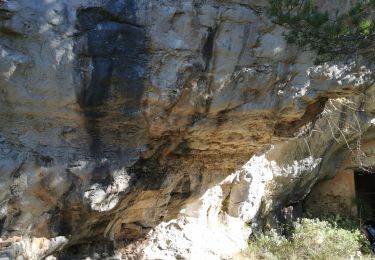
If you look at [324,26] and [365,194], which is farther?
[365,194]

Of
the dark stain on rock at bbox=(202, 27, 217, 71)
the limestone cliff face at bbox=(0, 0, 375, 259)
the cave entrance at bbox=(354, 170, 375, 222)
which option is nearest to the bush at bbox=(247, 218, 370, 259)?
the cave entrance at bbox=(354, 170, 375, 222)

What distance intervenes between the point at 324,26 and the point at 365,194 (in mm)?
7720

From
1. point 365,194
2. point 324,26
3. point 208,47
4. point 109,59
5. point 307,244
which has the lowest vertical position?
point 307,244

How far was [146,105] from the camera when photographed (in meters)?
3.95

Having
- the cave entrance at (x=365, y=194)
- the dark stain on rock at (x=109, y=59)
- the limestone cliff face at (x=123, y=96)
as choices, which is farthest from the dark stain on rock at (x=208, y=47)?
the cave entrance at (x=365, y=194)

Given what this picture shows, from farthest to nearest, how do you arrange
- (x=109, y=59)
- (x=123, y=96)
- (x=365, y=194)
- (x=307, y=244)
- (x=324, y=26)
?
(x=365, y=194) < (x=307, y=244) < (x=123, y=96) < (x=109, y=59) < (x=324, y=26)

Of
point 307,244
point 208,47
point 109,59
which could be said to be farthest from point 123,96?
point 307,244

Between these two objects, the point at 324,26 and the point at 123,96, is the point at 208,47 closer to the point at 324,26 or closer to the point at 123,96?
the point at 123,96

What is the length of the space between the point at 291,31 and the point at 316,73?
0.63m

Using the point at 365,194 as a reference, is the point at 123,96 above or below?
above

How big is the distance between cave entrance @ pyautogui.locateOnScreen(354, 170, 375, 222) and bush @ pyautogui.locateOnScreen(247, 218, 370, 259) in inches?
66.4

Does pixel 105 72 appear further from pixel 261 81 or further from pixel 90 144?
pixel 261 81

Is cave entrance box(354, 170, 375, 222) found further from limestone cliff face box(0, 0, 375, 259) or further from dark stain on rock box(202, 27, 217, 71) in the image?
dark stain on rock box(202, 27, 217, 71)

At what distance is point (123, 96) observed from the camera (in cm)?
A: 388
